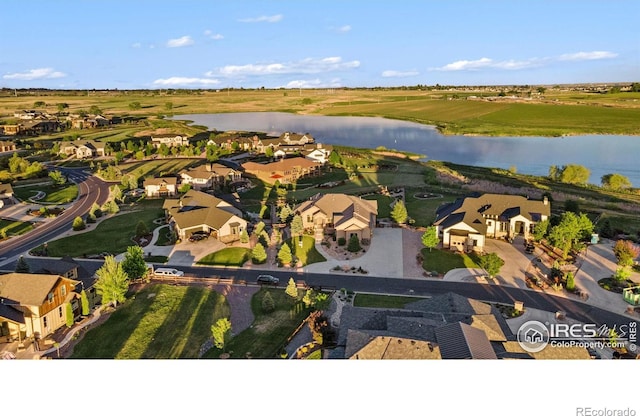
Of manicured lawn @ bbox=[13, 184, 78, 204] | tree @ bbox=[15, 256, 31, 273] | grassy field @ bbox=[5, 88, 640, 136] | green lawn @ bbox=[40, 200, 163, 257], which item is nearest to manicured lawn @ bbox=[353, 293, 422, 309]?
tree @ bbox=[15, 256, 31, 273]

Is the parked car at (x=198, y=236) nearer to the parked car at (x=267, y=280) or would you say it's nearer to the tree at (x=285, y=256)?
the tree at (x=285, y=256)

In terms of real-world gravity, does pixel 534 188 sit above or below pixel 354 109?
below

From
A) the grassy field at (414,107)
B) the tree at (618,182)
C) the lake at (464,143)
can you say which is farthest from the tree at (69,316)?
the lake at (464,143)

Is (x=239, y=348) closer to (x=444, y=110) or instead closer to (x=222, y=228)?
(x=222, y=228)

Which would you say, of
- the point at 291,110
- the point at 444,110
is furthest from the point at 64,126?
the point at 444,110

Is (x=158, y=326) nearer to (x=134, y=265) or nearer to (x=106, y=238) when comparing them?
(x=134, y=265)
